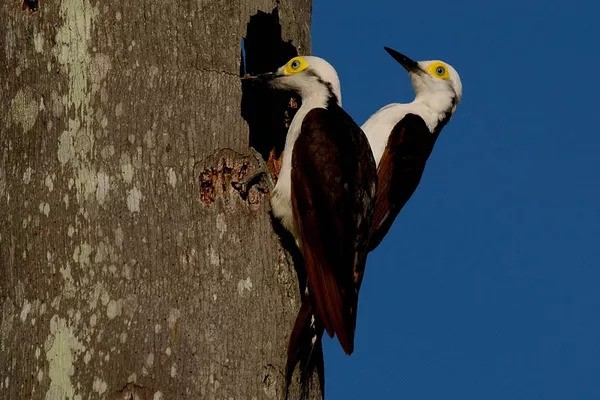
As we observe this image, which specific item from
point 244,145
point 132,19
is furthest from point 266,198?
point 132,19

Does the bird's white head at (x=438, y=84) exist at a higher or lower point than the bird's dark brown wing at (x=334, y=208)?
higher

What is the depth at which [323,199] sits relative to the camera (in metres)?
4.93

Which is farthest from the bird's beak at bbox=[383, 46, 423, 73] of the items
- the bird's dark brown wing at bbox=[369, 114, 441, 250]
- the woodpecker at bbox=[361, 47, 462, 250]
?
the bird's dark brown wing at bbox=[369, 114, 441, 250]

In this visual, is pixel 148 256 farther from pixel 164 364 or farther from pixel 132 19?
pixel 132 19

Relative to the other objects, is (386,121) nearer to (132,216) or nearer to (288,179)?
(288,179)

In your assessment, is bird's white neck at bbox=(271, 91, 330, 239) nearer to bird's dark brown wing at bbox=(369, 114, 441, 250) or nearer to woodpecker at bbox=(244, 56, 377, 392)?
woodpecker at bbox=(244, 56, 377, 392)

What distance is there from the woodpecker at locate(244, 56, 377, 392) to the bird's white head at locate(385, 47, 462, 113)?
160 centimetres

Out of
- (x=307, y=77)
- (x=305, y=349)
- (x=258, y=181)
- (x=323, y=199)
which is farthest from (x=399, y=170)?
(x=305, y=349)

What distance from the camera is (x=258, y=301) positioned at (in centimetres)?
411

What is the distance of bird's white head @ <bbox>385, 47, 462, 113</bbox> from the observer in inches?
278

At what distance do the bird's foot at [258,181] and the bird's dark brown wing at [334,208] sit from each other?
14 centimetres

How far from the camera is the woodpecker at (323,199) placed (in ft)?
14.4

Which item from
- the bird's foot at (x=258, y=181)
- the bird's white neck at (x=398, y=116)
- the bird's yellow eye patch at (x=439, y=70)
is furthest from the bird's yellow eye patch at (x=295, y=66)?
the bird's yellow eye patch at (x=439, y=70)

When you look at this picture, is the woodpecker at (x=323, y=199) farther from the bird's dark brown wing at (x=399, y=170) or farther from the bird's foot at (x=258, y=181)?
the bird's dark brown wing at (x=399, y=170)
